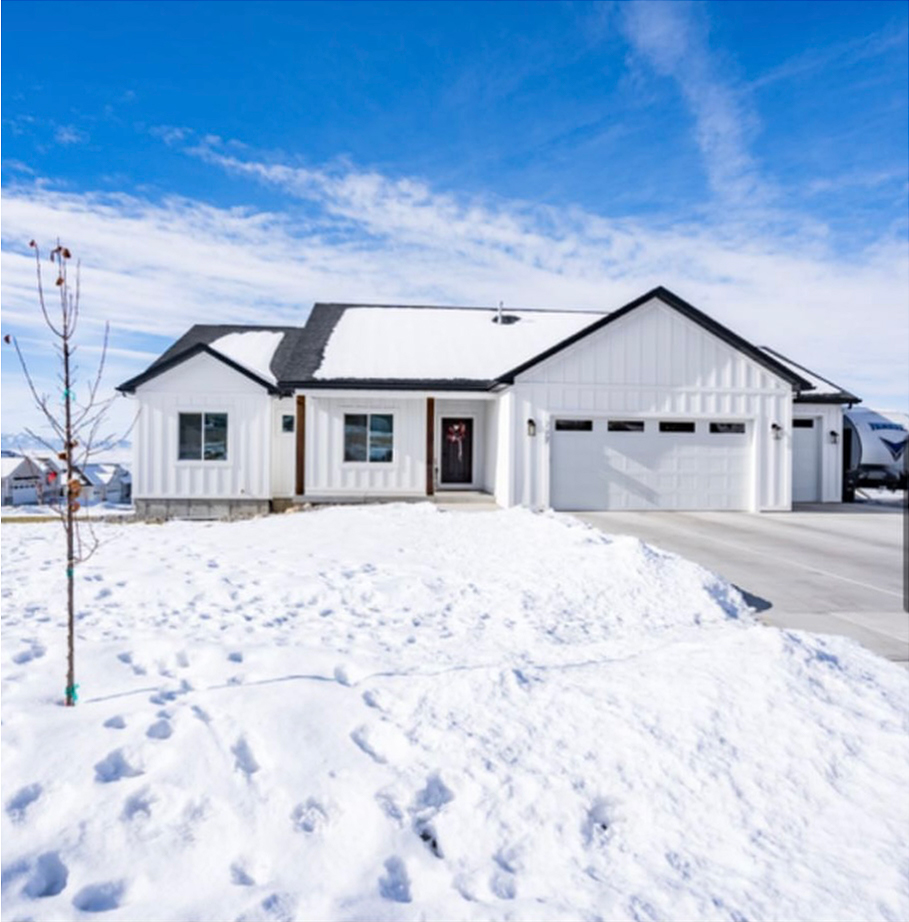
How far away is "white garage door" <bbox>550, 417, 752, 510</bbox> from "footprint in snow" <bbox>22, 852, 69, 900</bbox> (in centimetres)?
1283

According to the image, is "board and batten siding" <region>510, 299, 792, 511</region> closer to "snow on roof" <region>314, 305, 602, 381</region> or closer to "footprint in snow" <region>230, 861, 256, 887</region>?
"snow on roof" <region>314, 305, 602, 381</region>

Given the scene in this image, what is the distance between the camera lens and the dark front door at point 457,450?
58.4ft

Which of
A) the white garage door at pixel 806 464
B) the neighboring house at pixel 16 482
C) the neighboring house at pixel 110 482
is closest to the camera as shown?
the white garage door at pixel 806 464

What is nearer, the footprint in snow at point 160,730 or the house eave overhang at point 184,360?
the footprint in snow at point 160,730

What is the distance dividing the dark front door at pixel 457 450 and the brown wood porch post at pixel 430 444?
1.74 metres

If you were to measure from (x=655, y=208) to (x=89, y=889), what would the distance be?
16.1 meters

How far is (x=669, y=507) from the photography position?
49.8 ft

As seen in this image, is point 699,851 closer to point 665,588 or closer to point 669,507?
point 665,588

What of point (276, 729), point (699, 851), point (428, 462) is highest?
point (428, 462)

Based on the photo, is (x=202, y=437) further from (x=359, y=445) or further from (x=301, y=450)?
(x=359, y=445)

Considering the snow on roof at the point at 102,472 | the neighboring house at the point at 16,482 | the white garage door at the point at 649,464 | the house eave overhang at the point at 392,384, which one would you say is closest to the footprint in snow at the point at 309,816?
the white garage door at the point at 649,464

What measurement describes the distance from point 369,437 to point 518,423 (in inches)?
150

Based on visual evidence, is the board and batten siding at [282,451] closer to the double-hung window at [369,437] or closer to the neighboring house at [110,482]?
the double-hung window at [369,437]

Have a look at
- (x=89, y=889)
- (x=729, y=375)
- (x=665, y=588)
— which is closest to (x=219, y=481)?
(x=665, y=588)
